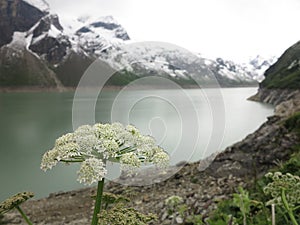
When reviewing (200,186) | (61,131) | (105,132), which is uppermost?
(105,132)

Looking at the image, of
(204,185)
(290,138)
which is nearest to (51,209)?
(204,185)

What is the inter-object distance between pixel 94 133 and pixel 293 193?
138 cm

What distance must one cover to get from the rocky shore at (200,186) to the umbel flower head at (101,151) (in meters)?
5.96

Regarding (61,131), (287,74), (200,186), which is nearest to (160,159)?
(200,186)

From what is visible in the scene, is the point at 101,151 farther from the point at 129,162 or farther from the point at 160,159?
the point at 160,159

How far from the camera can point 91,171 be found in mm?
1706

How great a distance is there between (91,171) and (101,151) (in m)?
0.17

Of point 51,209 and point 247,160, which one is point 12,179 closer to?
point 51,209

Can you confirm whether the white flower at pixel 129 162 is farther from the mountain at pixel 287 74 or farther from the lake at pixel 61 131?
the mountain at pixel 287 74

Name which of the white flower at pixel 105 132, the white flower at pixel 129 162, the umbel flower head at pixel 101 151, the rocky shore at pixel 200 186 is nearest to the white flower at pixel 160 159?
the umbel flower head at pixel 101 151

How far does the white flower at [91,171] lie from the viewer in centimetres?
169

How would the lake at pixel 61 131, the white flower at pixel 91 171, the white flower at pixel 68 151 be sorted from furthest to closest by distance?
the lake at pixel 61 131 → the white flower at pixel 68 151 → the white flower at pixel 91 171

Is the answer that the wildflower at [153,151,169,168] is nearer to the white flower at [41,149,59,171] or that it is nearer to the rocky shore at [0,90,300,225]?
the white flower at [41,149,59,171]

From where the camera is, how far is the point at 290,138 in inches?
400
